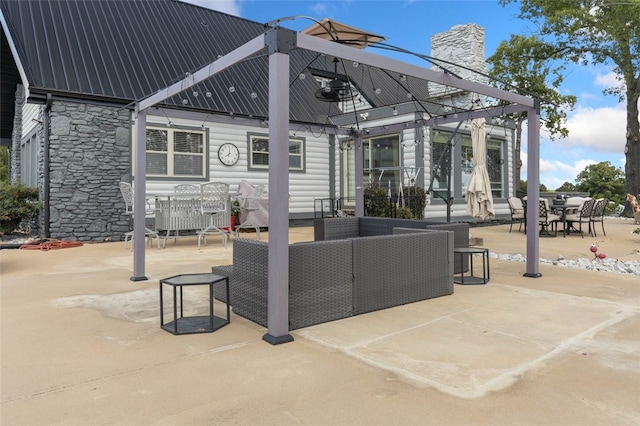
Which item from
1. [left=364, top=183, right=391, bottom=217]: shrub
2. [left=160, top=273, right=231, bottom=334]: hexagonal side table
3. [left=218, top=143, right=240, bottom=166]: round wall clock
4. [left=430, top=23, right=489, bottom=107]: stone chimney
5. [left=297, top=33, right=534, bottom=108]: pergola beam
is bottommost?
[left=160, top=273, right=231, bottom=334]: hexagonal side table

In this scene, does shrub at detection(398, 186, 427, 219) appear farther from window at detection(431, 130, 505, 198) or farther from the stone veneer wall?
the stone veneer wall

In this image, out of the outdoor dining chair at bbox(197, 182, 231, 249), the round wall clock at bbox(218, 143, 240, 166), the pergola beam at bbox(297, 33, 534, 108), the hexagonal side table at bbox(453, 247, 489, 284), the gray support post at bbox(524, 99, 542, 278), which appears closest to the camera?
the pergola beam at bbox(297, 33, 534, 108)

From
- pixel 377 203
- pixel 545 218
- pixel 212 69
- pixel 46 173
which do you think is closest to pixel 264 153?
pixel 377 203

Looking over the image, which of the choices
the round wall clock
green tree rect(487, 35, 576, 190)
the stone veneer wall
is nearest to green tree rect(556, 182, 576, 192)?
green tree rect(487, 35, 576, 190)

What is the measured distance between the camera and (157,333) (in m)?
3.29

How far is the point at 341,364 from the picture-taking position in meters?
2.66

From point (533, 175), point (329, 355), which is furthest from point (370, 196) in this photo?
point (329, 355)

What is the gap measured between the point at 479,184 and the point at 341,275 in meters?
4.13

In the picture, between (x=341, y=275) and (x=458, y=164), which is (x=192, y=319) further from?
(x=458, y=164)

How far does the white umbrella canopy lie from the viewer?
688cm

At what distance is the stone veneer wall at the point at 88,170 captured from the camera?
915 cm

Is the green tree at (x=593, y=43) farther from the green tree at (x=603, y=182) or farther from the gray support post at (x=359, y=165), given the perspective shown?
the gray support post at (x=359, y=165)

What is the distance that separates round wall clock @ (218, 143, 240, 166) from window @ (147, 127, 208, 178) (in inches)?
17.8

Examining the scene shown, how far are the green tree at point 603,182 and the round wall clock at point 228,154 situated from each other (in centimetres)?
1864
